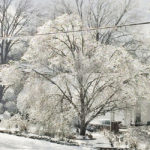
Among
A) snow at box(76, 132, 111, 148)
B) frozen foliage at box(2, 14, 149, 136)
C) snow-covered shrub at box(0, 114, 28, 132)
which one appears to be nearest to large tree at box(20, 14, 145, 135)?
frozen foliage at box(2, 14, 149, 136)

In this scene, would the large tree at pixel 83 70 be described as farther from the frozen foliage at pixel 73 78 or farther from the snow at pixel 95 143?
the snow at pixel 95 143

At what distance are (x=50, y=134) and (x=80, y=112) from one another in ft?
7.80

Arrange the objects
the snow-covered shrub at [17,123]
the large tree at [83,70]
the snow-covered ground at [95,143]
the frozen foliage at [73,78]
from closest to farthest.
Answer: the snow-covered ground at [95,143] → the snow-covered shrub at [17,123] → the frozen foliage at [73,78] → the large tree at [83,70]

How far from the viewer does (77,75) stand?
61.8ft

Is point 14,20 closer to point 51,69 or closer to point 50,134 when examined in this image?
point 51,69

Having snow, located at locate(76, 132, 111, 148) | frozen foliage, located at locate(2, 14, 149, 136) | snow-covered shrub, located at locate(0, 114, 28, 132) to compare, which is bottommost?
snow, located at locate(76, 132, 111, 148)

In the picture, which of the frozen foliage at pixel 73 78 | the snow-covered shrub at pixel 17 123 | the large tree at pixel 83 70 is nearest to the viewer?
the snow-covered shrub at pixel 17 123

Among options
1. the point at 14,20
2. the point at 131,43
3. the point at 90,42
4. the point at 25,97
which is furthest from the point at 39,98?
the point at 14,20

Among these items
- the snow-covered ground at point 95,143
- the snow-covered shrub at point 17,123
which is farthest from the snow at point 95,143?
the snow-covered shrub at point 17,123

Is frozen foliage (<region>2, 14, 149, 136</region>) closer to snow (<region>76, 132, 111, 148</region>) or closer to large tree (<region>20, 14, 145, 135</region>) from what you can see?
large tree (<region>20, 14, 145, 135</region>)

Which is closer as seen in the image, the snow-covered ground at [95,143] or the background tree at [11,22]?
the snow-covered ground at [95,143]

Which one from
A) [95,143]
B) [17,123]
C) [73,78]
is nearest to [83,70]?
[73,78]

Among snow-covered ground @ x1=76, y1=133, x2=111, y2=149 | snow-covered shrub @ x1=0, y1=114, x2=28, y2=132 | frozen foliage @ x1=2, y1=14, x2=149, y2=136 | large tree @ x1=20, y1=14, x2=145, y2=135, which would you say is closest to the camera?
snow-covered ground @ x1=76, y1=133, x2=111, y2=149

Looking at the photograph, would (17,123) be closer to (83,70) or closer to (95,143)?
(95,143)
